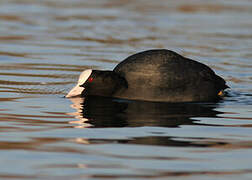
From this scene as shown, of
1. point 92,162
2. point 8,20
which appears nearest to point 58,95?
point 92,162

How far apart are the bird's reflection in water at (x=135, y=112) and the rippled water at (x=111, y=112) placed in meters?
0.01

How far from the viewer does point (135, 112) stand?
718cm

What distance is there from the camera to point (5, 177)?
14.4 feet

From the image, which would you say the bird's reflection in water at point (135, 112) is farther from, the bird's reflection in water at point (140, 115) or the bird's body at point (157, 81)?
the bird's body at point (157, 81)

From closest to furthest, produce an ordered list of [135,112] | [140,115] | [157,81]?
[140,115], [135,112], [157,81]

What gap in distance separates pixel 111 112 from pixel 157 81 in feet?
Result: 3.21

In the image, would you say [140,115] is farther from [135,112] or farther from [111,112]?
[111,112]

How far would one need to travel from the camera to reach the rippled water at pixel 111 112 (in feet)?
15.6

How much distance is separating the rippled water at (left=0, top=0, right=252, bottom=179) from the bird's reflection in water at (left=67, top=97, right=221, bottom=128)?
0.03ft

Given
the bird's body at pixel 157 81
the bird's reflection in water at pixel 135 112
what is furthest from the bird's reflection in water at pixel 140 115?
the bird's body at pixel 157 81

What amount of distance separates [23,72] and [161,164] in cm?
560

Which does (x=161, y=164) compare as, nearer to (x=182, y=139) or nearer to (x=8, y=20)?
(x=182, y=139)

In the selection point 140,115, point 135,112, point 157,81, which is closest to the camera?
point 140,115

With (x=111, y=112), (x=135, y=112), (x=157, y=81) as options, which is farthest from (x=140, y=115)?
(x=157, y=81)
